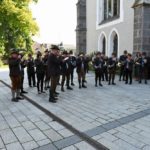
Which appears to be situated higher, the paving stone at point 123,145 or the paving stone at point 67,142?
the paving stone at point 123,145

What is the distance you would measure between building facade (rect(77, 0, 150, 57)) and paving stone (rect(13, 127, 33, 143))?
35.8ft

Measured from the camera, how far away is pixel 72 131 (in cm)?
534

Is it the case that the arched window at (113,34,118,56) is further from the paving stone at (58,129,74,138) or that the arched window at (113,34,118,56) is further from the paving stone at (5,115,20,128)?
the paving stone at (58,129,74,138)

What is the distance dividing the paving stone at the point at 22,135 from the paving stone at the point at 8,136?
0.33 feet

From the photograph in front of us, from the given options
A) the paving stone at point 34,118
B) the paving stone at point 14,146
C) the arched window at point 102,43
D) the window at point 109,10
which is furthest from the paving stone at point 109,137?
the arched window at point 102,43

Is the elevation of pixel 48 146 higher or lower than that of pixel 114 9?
lower

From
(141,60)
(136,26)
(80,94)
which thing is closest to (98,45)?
(136,26)

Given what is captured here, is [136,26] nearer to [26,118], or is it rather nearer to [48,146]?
[26,118]

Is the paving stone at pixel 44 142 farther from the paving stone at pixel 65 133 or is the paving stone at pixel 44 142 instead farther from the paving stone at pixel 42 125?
the paving stone at pixel 42 125

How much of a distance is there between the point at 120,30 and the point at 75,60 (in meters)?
8.30

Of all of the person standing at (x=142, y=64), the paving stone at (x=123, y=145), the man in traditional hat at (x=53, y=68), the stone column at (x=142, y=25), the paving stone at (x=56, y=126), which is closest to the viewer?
the paving stone at (x=123, y=145)

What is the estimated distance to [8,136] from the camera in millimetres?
5082

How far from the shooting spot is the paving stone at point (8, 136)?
191 inches

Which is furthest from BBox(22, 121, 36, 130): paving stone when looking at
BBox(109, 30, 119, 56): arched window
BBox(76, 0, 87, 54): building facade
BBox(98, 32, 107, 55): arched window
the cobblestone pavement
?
BBox(76, 0, 87, 54): building facade
